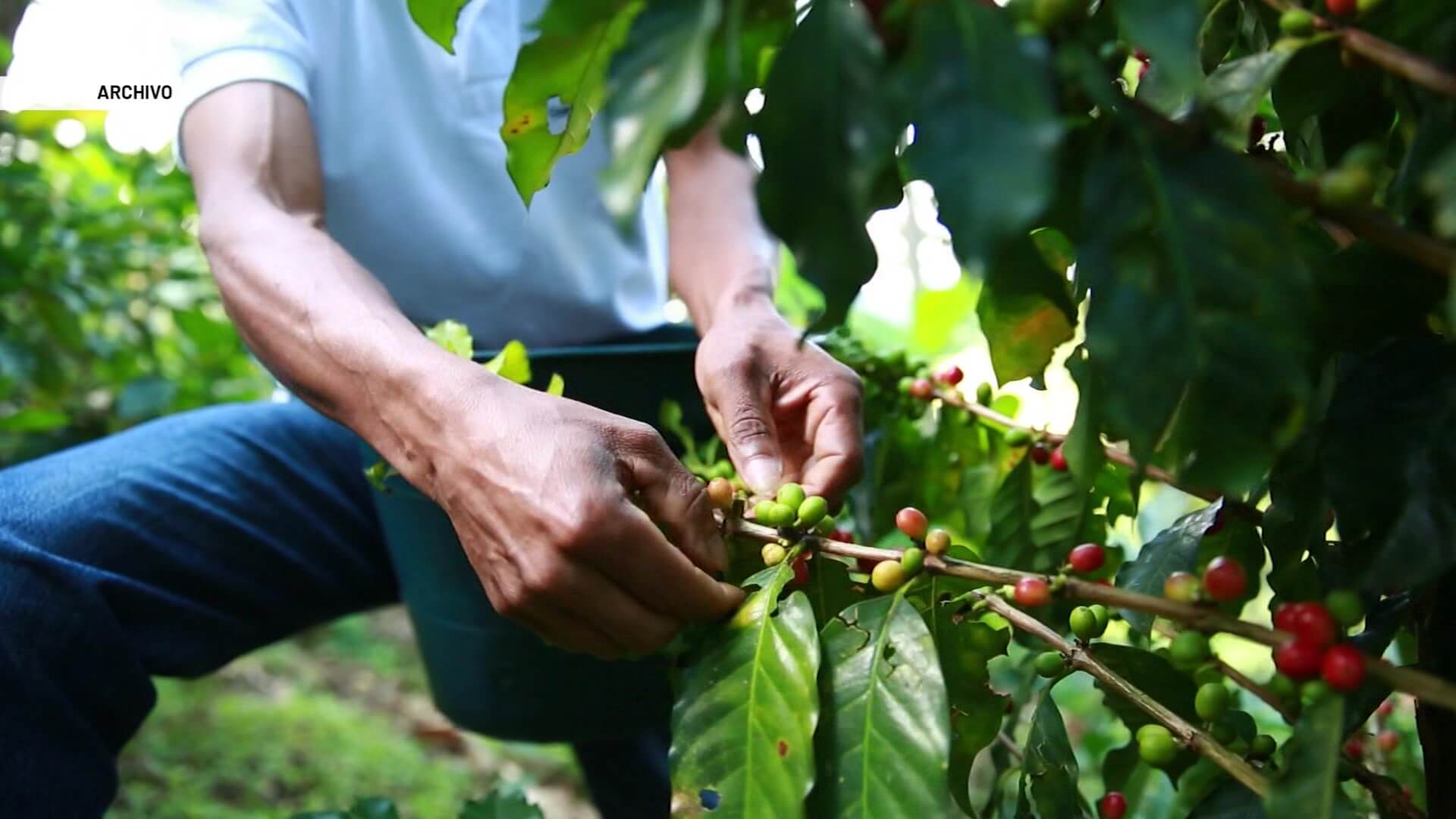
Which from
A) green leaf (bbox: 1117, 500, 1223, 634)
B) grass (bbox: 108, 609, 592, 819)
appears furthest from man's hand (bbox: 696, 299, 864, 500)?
grass (bbox: 108, 609, 592, 819)

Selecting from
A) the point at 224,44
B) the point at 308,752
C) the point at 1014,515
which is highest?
the point at 224,44

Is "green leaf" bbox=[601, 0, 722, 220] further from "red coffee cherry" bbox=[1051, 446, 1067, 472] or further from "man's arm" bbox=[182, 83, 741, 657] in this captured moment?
"red coffee cherry" bbox=[1051, 446, 1067, 472]

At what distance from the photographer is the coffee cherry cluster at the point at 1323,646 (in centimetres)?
51

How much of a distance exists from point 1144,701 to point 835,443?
0.32m

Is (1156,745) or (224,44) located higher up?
(224,44)

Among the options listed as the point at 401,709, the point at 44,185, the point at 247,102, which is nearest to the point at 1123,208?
the point at 247,102

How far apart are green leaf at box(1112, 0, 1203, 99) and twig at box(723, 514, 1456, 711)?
261mm

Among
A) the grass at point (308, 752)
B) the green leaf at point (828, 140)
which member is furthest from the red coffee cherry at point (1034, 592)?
the grass at point (308, 752)

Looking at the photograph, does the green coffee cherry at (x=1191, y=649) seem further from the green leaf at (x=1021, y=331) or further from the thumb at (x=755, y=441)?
the thumb at (x=755, y=441)

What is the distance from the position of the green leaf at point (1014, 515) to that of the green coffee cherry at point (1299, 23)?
473 millimetres

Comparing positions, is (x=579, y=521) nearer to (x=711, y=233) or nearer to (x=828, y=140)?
(x=828, y=140)

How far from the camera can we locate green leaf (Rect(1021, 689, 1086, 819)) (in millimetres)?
690

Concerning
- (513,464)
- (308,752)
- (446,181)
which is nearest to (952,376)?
(513,464)

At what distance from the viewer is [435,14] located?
680 mm
